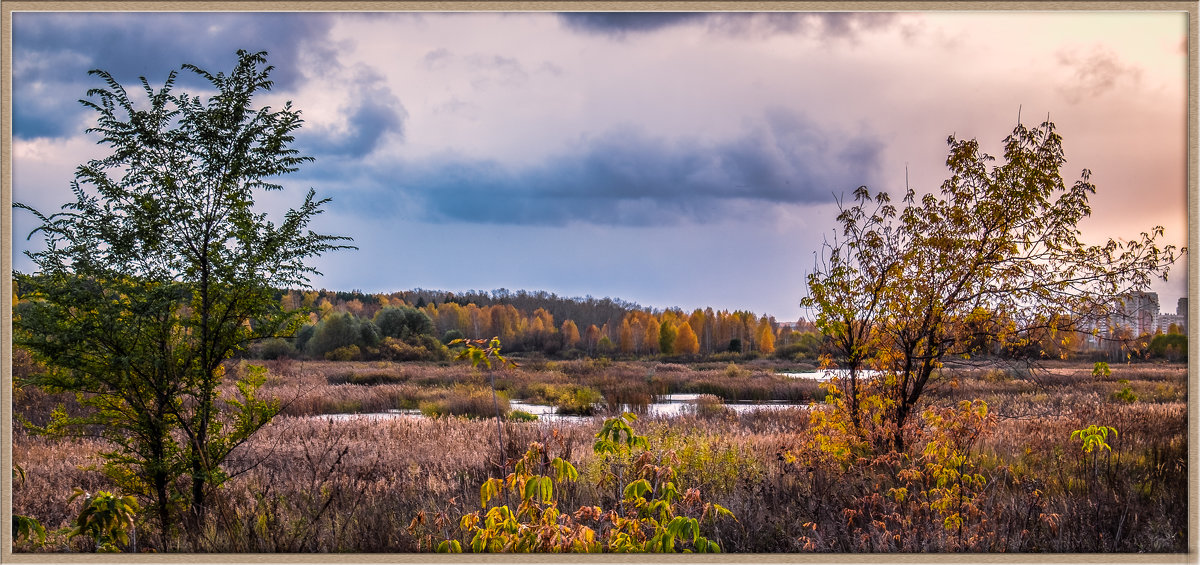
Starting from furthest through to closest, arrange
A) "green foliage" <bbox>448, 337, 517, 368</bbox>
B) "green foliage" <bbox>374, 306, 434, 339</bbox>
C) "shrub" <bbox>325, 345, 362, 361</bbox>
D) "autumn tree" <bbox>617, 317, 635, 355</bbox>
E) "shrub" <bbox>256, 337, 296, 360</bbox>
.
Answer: "autumn tree" <bbox>617, 317, 635, 355</bbox> → "shrub" <bbox>325, 345, 362, 361</bbox> → "green foliage" <bbox>374, 306, 434, 339</bbox> → "shrub" <bbox>256, 337, 296, 360</bbox> → "green foliage" <bbox>448, 337, 517, 368</bbox>

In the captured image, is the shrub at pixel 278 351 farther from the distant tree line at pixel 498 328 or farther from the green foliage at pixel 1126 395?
the green foliage at pixel 1126 395

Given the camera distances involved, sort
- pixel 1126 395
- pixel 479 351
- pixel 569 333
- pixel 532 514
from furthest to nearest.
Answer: pixel 569 333 < pixel 1126 395 < pixel 532 514 < pixel 479 351

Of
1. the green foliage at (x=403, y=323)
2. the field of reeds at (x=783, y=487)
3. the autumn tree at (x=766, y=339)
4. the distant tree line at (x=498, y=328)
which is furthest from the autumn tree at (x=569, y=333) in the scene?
the field of reeds at (x=783, y=487)

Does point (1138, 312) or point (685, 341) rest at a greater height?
point (1138, 312)

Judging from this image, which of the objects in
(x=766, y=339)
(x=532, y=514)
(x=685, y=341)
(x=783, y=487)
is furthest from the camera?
(x=766, y=339)

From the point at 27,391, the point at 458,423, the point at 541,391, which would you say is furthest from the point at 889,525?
the point at 27,391

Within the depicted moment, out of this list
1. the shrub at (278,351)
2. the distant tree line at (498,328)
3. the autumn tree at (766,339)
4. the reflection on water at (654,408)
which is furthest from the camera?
the autumn tree at (766,339)

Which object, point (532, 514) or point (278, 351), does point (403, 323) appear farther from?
point (532, 514)

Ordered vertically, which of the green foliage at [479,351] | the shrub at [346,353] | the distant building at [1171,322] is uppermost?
the distant building at [1171,322]

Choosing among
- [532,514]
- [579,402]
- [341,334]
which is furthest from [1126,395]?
[341,334]

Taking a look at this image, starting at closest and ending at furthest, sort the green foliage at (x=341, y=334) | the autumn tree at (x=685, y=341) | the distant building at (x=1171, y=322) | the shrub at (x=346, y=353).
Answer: the distant building at (x=1171, y=322) < the shrub at (x=346, y=353) < the green foliage at (x=341, y=334) < the autumn tree at (x=685, y=341)

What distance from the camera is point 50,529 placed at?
5.61m

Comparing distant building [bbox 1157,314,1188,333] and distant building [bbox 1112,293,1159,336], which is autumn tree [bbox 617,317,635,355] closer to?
distant building [bbox 1157,314,1188,333]

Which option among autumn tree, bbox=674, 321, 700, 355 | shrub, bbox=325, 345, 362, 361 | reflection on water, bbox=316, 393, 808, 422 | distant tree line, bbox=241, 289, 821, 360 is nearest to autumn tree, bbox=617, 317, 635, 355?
distant tree line, bbox=241, 289, 821, 360
